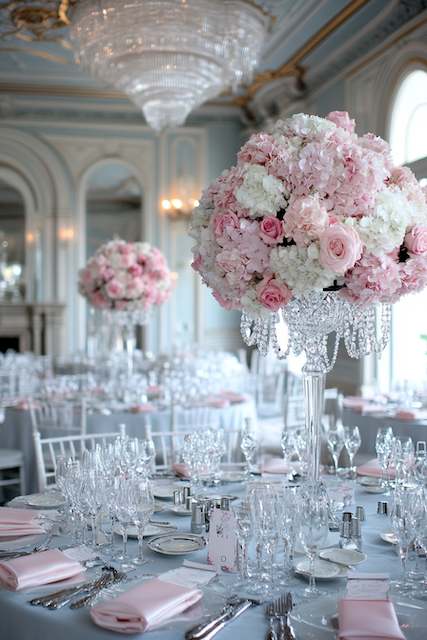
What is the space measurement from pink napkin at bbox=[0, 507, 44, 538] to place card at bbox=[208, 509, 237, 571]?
0.69 meters

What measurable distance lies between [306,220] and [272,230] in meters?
0.12

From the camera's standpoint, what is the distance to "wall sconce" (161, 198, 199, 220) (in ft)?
36.7

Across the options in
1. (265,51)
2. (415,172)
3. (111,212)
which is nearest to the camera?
(415,172)

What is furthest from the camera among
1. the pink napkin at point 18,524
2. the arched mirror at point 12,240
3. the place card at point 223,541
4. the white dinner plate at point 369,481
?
the arched mirror at point 12,240

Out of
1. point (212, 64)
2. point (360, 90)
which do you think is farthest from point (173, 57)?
point (360, 90)

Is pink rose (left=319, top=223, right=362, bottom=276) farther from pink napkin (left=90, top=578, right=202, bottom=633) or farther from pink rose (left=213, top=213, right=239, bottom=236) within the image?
pink napkin (left=90, top=578, right=202, bottom=633)

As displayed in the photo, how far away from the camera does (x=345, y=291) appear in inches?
97.4

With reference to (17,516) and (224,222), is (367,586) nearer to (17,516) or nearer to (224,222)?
(224,222)

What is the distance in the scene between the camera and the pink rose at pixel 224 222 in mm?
2432

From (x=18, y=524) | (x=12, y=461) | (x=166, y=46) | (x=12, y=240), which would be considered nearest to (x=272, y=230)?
(x=18, y=524)

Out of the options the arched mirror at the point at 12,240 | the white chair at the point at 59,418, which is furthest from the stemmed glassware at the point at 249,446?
the arched mirror at the point at 12,240

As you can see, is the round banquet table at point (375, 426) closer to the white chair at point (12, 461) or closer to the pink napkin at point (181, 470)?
the pink napkin at point (181, 470)

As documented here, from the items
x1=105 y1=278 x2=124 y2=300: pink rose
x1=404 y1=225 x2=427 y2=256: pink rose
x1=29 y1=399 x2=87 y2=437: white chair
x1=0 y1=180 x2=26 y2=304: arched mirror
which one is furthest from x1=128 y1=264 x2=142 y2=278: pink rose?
x1=0 y1=180 x2=26 y2=304: arched mirror

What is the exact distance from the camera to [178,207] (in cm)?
1119
